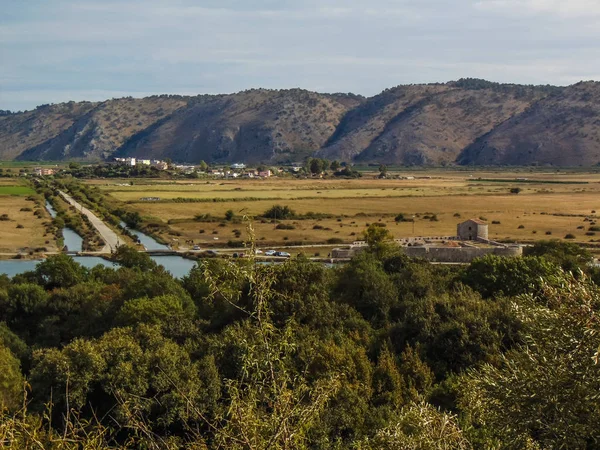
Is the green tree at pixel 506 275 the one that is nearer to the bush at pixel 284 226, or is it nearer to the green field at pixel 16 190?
the bush at pixel 284 226

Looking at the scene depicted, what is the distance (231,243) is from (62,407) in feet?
121

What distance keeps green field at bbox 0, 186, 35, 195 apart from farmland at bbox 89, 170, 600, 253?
33.0ft

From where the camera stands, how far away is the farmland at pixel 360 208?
192 ft

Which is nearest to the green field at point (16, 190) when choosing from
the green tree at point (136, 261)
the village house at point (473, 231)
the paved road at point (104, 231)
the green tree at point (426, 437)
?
the paved road at point (104, 231)

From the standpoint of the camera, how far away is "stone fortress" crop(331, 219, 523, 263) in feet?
146

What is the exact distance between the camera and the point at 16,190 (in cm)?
9838

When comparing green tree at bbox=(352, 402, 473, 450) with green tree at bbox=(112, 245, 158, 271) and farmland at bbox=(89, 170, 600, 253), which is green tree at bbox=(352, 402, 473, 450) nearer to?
farmland at bbox=(89, 170, 600, 253)

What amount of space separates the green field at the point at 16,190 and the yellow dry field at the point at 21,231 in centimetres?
1347

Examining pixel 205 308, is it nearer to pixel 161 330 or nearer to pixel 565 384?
pixel 161 330

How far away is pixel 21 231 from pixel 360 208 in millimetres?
34047

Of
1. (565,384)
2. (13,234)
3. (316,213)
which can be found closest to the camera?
(565,384)

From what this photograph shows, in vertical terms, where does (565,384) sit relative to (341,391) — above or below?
above

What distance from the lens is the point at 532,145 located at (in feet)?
574


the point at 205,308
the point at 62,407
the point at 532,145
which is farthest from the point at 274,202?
the point at 532,145
